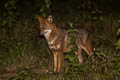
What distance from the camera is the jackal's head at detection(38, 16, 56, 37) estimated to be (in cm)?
752

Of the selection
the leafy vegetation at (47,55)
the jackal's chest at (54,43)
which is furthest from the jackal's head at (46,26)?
the leafy vegetation at (47,55)

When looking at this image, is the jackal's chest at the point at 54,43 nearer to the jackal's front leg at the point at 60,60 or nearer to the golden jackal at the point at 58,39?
the golden jackal at the point at 58,39

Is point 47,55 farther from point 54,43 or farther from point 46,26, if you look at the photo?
point 46,26

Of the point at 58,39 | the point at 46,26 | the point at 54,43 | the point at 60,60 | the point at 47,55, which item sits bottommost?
the point at 60,60

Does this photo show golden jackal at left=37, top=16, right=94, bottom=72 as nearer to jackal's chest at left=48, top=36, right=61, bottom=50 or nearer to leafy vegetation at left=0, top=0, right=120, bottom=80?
jackal's chest at left=48, top=36, right=61, bottom=50

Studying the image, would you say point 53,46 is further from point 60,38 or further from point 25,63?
point 25,63

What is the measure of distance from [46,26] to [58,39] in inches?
22.0

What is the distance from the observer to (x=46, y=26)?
24.8 feet

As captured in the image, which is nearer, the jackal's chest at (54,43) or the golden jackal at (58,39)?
the golden jackal at (58,39)

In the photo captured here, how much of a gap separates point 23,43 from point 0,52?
0.75 meters

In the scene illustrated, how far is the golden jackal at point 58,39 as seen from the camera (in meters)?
7.60

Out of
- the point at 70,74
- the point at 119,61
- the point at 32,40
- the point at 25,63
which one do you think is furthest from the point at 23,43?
the point at 119,61

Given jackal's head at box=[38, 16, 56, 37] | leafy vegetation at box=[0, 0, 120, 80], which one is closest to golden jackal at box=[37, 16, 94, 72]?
jackal's head at box=[38, 16, 56, 37]

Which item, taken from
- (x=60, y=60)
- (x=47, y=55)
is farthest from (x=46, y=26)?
(x=47, y=55)
